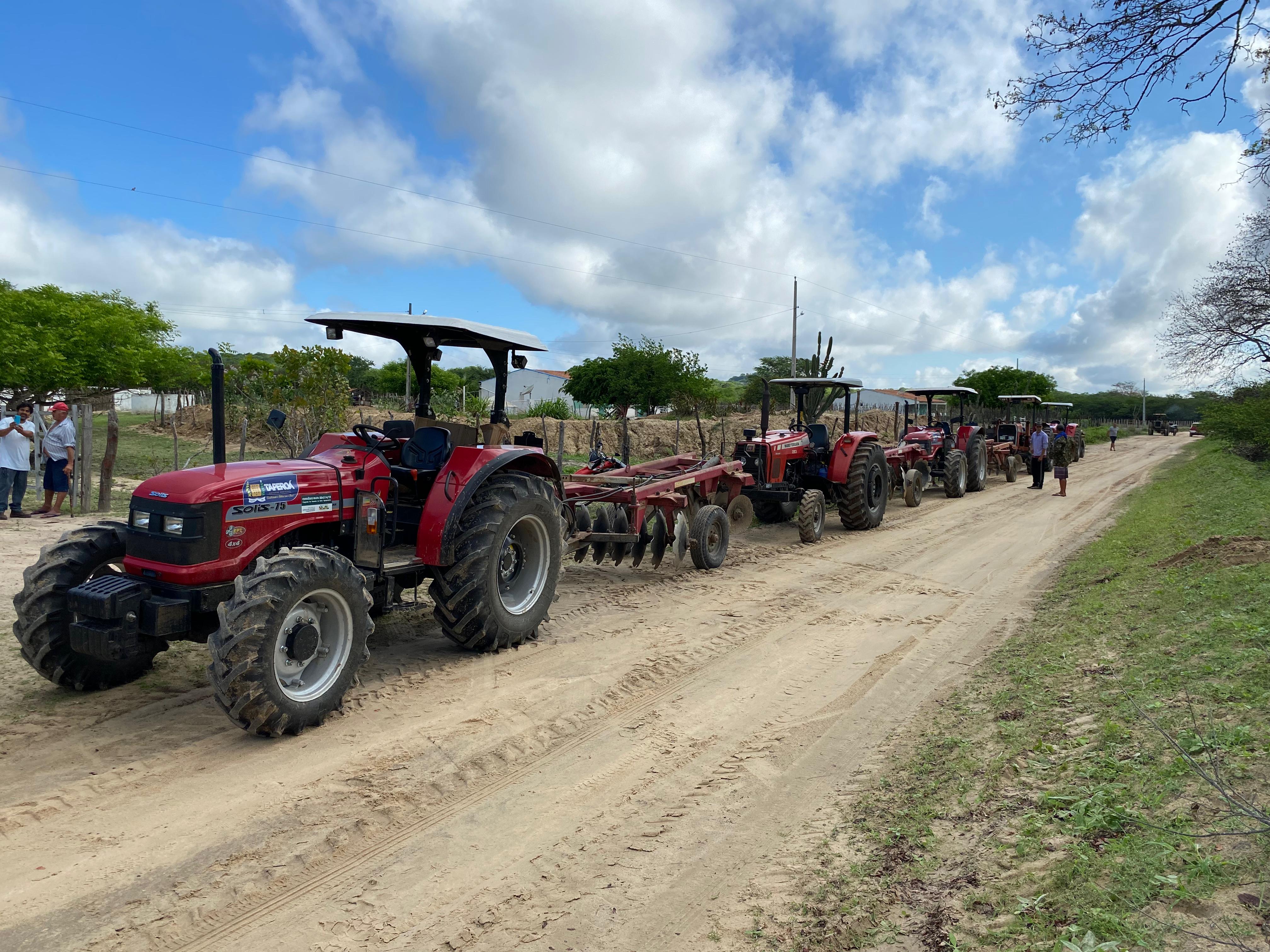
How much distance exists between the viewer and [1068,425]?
2648 centimetres

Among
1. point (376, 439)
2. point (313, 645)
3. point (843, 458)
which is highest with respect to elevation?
point (376, 439)

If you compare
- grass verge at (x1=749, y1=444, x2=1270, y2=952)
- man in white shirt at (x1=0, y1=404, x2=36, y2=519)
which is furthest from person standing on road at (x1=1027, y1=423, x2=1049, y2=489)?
man in white shirt at (x1=0, y1=404, x2=36, y2=519)

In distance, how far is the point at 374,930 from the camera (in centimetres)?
282

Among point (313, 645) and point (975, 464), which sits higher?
point (975, 464)

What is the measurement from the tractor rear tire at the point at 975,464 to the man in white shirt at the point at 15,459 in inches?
651

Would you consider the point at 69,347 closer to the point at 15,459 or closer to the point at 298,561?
the point at 15,459

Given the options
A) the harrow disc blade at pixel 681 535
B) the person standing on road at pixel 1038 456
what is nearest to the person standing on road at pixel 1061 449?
the person standing on road at pixel 1038 456

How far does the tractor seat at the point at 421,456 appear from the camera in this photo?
5758mm

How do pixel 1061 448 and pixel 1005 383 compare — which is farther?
pixel 1005 383

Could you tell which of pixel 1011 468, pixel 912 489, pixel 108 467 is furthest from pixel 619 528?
pixel 1011 468

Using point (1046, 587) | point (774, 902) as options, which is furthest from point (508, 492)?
point (1046, 587)

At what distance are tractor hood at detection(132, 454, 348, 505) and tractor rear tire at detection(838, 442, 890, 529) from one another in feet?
28.0

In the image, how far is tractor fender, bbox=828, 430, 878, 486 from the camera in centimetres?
1203

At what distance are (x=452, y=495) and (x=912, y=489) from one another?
11.5m
